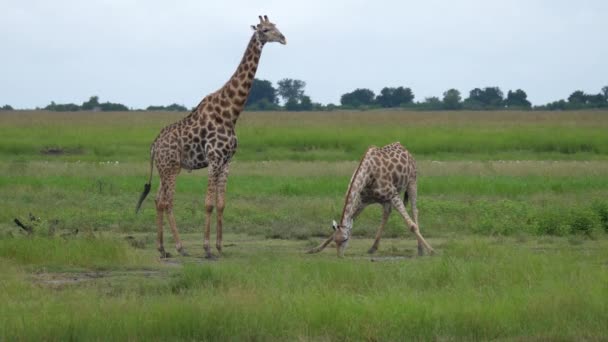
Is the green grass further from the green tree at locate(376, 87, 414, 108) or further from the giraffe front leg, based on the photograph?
the green tree at locate(376, 87, 414, 108)

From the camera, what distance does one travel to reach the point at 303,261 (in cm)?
1030

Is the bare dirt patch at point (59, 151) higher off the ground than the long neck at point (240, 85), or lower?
lower

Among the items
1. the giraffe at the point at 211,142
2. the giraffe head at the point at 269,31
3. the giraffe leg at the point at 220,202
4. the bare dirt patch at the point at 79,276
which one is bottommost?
the bare dirt patch at the point at 79,276

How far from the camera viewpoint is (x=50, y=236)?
467 inches

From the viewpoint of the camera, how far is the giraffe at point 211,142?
476 inches

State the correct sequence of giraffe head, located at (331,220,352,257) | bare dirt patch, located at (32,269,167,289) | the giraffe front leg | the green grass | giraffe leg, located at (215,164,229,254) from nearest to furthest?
bare dirt patch, located at (32,269,167,289) < giraffe head, located at (331,220,352,257) < the giraffe front leg < giraffe leg, located at (215,164,229,254) < the green grass

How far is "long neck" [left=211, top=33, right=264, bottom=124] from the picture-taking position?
12.4 m

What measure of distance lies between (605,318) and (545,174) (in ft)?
47.1

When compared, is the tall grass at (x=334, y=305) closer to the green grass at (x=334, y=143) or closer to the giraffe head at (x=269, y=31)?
the giraffe head at (x=269, y=31)

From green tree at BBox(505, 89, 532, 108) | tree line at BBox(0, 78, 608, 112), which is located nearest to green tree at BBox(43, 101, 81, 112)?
tree line at BBox(0, 78, 608, 112)

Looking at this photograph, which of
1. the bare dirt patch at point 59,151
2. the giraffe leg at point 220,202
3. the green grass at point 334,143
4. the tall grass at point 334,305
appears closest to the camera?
the tall grass at point 334,305

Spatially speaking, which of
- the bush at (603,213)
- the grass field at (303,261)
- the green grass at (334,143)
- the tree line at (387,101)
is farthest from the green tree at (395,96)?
the bush at (603,213)

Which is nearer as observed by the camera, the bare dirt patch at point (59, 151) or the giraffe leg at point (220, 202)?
the giraffe leg at point (220, 202)

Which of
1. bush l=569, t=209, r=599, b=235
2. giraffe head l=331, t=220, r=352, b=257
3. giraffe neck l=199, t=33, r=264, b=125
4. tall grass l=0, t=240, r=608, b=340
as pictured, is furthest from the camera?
bush l=569, t=209, r=599, b=235
